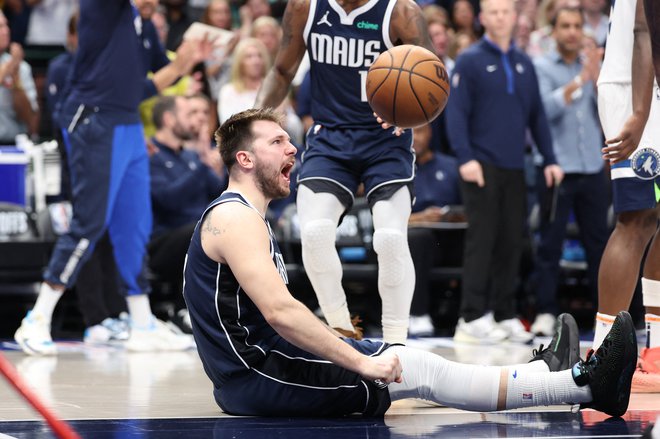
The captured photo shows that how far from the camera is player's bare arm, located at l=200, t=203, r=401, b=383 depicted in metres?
4.02

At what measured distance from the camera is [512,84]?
8898 millimetres

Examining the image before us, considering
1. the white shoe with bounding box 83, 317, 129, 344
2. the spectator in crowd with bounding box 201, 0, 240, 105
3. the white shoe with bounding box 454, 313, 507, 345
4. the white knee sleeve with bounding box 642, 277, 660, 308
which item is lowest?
the white shoe with bounding box 83, 317, 129, 344

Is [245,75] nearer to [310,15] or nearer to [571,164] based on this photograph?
[571,164]

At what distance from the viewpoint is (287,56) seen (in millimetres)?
6273

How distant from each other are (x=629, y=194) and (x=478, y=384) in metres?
1.68

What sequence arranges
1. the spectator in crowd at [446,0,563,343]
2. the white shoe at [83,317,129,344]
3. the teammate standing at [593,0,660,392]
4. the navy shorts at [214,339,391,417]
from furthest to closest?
the spectator in crowd at [446,0,563,343], the white shoe at [83,317,129,344], the teammate standing at [593,0,660,392], the navy shorts at [214,339,391,417]

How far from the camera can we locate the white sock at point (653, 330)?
554 centimetres

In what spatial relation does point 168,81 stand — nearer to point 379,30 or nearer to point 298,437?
point 379,30

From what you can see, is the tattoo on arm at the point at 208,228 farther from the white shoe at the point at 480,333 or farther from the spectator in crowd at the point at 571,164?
the spectator in crowd at the point at 571,164

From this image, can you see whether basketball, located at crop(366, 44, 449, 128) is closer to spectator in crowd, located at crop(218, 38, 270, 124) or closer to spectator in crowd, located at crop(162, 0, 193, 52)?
spectator in crowd, located at crop(218, 38, 270, 124)

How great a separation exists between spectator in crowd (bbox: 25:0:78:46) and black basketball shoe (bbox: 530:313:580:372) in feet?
28.2

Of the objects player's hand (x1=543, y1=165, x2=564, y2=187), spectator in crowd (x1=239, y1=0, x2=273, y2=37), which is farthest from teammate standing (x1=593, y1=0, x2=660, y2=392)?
spectator in crowd (x1=239, y1=0, x2=273, y2=37)

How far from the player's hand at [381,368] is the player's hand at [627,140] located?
5.88ft

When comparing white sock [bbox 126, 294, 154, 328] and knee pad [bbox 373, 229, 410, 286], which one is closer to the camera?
knee pad [bbox 373, 229, 410, 286]
